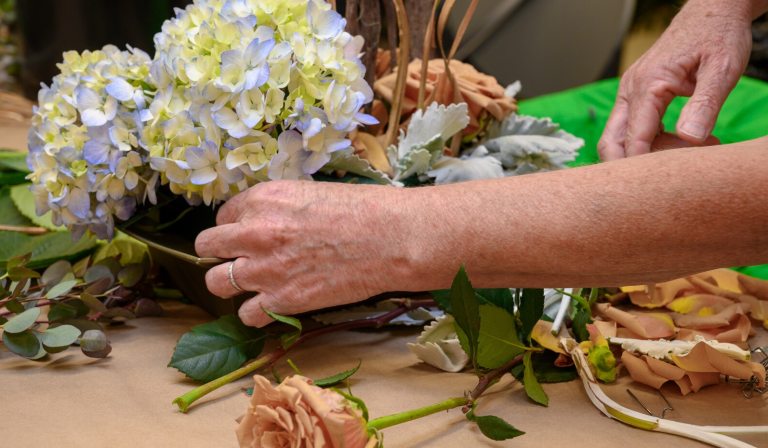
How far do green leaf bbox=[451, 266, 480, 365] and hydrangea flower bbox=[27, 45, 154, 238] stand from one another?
0.32 m

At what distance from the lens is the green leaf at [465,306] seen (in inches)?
22.6

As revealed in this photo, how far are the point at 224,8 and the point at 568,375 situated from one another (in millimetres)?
432

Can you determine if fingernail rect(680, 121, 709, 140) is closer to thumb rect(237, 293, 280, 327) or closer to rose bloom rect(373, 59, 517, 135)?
rose bloom rect(373, 59, 517, 135)

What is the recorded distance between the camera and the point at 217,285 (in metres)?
0.69

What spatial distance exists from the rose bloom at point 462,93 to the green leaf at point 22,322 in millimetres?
443

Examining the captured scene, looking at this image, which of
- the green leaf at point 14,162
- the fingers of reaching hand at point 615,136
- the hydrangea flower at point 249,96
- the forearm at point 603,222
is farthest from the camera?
the green leaf at point 14,162

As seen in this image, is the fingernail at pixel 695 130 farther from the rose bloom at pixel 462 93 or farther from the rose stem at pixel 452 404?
the rose stem at pixel 452 404

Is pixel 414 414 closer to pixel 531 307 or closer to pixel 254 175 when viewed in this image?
pixel 531 307

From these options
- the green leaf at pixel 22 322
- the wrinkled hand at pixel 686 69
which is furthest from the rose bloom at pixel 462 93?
the green leaf at pixel 22 322

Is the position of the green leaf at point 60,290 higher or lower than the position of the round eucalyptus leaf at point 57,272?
higher

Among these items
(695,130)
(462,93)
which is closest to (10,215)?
(462,93)

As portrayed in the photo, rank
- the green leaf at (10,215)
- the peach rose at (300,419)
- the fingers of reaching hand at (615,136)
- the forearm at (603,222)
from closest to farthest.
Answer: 1. the peach rose at (300,419)
2. the forearm at (603,222)
3. the fingers of reaching hand at (615,136)
4. the green leaf at (10,215)

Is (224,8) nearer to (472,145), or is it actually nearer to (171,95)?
(171,95)

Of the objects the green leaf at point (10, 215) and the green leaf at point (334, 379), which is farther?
the green leaf at point (10, 215)
